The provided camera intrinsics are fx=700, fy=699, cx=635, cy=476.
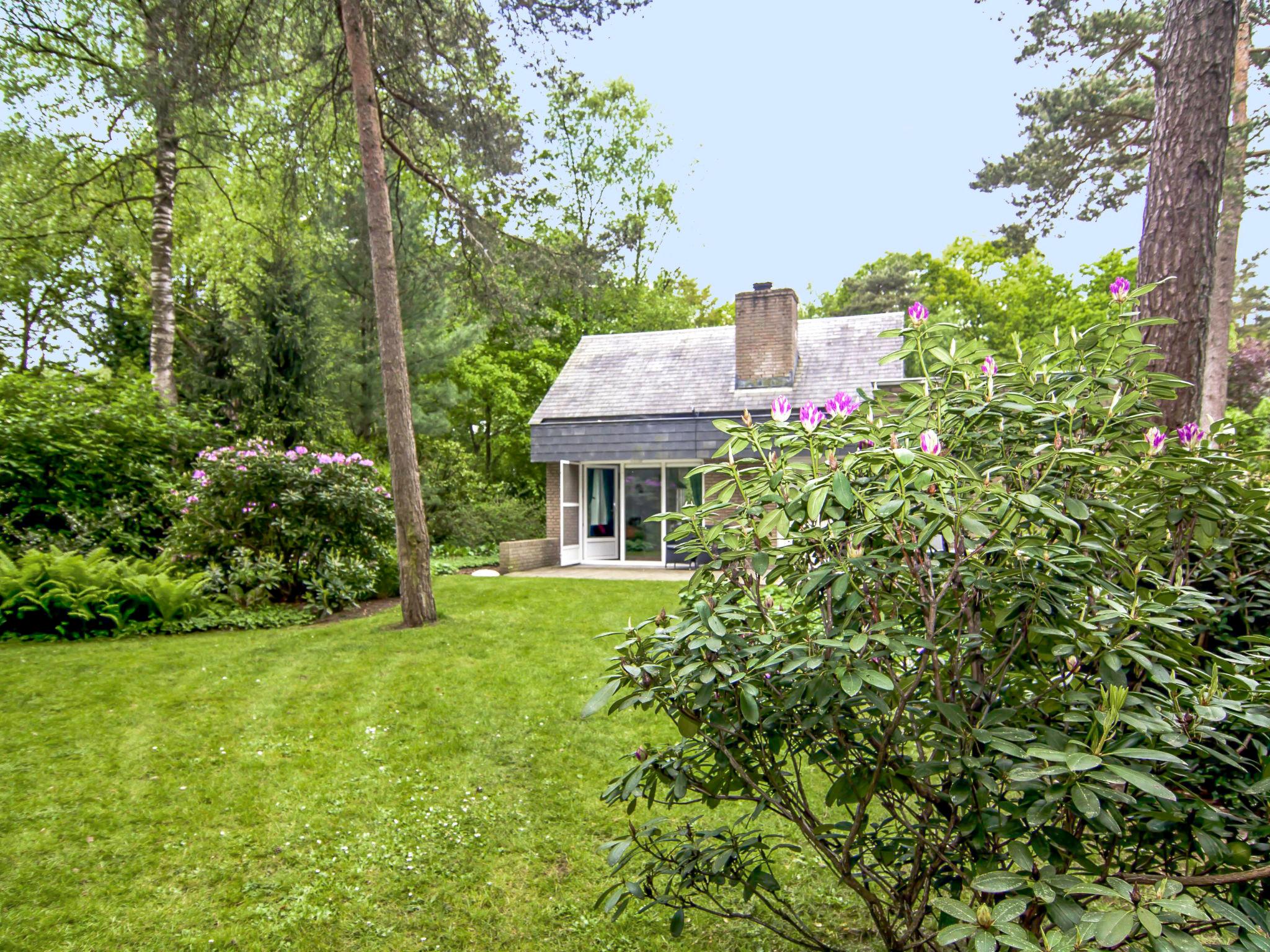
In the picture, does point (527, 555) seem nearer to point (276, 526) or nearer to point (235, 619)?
point (276, 526)

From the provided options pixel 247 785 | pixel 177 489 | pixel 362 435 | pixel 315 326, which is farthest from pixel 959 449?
pixel 362 435

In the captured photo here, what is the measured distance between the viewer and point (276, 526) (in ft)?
27.6

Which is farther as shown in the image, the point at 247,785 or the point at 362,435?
the point at 362,435

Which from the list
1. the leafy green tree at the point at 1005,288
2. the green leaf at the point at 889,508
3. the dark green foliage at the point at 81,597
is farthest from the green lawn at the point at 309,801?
the leafy green tree at the point at 1005,288

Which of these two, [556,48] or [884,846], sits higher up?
[556,48]

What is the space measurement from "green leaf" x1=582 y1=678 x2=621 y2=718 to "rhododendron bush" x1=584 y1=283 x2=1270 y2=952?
3 cm

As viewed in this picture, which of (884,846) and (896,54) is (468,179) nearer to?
(896,54)

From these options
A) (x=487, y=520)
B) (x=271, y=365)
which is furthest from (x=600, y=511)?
(x=271, y=365)

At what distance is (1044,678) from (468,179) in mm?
13874

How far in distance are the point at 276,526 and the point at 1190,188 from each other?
29.1 ft

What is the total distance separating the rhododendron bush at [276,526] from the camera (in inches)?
329

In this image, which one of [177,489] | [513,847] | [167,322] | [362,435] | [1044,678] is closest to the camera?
[1044,678]

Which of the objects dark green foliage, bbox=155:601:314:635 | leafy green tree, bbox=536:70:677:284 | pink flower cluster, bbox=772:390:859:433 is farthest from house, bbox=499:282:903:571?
pink flower cluster, bbox=772:390:859:433

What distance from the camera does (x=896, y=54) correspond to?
991 cm
